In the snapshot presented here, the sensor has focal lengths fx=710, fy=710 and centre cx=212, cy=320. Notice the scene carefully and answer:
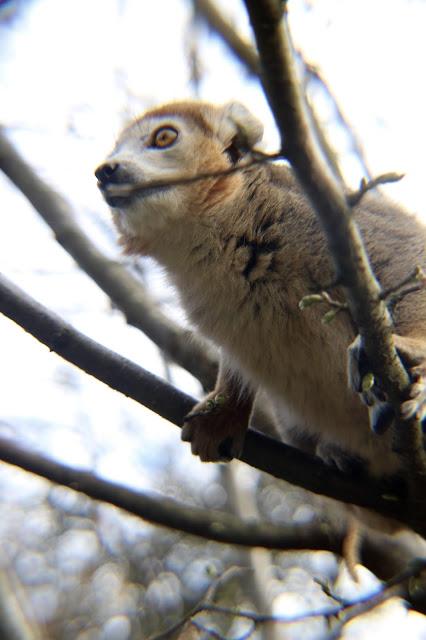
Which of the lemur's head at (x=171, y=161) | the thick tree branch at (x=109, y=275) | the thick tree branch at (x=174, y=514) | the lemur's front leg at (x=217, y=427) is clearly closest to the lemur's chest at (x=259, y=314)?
the lemur's front leg at (x=217, y=427)

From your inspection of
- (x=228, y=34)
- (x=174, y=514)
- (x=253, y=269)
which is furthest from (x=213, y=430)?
(x=228, y=34)

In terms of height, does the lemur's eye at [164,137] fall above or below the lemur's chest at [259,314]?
above

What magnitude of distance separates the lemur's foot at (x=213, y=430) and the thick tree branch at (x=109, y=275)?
0.76 meters

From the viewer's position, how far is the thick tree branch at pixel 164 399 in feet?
10.9

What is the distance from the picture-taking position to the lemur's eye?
4680 millimetres

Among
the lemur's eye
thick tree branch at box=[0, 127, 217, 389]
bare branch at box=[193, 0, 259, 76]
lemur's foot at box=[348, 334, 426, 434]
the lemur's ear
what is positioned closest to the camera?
lemur's foot at box=[348, 334, 426, 434]

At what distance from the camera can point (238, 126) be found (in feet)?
15.1

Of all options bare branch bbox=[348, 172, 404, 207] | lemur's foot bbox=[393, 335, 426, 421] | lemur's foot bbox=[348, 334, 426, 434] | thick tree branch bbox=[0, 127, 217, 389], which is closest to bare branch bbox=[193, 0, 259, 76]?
thick tree branch bbox=[0, 127, 217, 389]

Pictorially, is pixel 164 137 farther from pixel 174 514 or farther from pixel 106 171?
pixel 174 514

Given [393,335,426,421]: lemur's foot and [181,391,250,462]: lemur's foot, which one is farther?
[181,391,250,462]: lemur's foot

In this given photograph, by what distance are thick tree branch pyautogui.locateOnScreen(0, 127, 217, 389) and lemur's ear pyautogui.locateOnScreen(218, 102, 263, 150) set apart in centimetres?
125

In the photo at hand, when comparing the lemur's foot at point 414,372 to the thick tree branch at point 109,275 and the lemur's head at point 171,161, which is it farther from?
the thick tree branch at point 109,275

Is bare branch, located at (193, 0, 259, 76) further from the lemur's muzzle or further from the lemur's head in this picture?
the lemur's muzzle

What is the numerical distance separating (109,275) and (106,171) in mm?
1106
